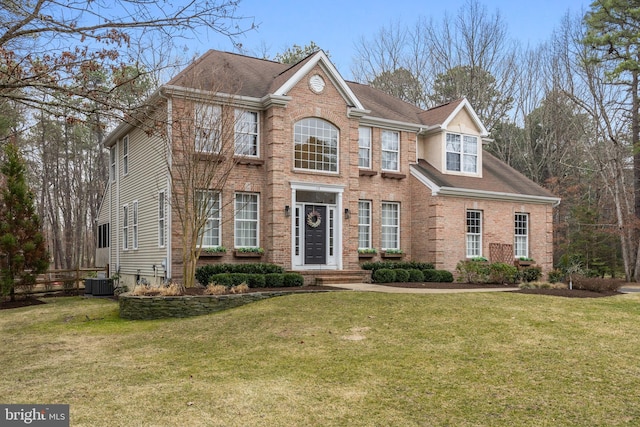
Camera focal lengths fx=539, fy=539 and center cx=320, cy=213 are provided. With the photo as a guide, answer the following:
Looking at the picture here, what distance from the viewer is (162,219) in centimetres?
1758

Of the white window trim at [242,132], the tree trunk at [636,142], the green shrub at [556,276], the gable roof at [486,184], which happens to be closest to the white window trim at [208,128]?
the white window trim at [242,132]

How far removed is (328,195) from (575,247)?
18844 mm

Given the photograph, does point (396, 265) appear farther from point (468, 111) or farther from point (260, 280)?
point (468, 111)

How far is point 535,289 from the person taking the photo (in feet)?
52.5

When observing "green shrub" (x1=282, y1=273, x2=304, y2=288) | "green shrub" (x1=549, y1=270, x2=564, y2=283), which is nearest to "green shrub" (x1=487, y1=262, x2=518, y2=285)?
"green shrub" (x1=549, y1=270, x2=564, y2=283)

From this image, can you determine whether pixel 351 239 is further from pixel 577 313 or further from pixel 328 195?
pixel 577 313

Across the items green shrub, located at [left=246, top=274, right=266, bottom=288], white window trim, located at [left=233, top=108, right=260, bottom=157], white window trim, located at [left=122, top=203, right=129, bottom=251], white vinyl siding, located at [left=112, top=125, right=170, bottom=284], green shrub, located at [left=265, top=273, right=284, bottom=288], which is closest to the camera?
green shrub, located at [left=246, top=274, right=266, bottom=288]

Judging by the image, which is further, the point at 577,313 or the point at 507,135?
the point at 507,135

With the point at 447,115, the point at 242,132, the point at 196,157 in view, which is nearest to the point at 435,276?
the point at 447,115

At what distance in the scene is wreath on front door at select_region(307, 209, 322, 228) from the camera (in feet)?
62.4

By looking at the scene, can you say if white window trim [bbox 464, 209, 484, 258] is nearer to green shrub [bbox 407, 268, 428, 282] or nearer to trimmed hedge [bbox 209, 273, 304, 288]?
green shrub [bbox 407, 268, 428, 282]

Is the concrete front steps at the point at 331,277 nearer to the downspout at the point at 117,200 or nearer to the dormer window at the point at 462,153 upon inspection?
the dormer window at the point at 462,153

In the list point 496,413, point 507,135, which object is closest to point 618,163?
point 507,135

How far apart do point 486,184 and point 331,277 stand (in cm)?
871
